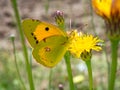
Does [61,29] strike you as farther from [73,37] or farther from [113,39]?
[113,39]

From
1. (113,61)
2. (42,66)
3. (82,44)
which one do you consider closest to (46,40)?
(82,44)

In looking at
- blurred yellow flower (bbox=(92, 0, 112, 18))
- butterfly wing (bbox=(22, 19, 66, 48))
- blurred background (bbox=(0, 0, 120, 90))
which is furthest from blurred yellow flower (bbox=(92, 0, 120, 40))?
blurred background (bbox=(0, 0, 120, 90))

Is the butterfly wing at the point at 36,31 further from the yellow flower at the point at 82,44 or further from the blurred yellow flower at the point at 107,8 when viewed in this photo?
the blurred yellow flower at the point at 107,8

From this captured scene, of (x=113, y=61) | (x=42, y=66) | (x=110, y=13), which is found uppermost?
(x=110, y=13)

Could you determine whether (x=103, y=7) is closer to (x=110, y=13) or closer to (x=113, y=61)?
(x=110, y=13)

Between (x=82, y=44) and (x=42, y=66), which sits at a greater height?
(x=82, y=44)

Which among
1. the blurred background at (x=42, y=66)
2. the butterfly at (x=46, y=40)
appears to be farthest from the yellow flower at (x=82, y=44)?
the blurred background at (x=42, y=66)

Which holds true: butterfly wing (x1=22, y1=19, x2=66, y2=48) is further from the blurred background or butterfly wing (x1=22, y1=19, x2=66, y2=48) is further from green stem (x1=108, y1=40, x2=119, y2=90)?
the blurred background
